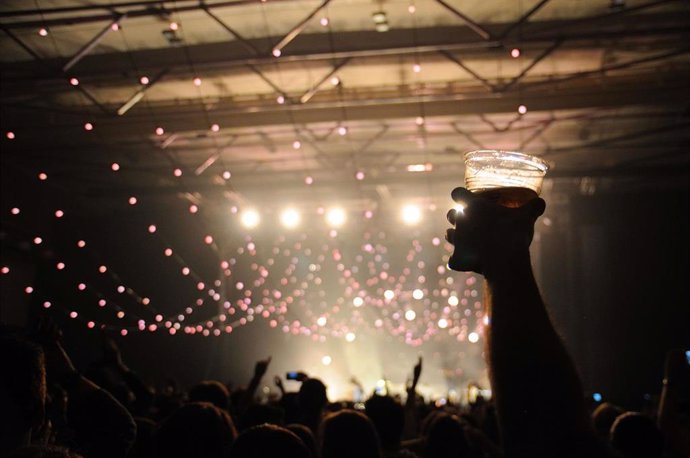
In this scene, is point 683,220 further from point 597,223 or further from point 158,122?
point 158,122

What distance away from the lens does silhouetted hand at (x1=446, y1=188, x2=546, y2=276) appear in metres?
1.27

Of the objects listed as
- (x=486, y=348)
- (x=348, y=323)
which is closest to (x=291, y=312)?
(x=348, y=323)

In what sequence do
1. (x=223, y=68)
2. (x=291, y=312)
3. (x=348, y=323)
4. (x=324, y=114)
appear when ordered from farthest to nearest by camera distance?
(x=348, y=323), (x=291, y=312), (x=324, y=114), (x=223, y=68)

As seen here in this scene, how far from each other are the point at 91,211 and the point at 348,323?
6.56 meters

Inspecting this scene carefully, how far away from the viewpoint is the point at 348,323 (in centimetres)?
1700

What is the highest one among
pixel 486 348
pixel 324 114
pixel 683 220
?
pixel 324 114

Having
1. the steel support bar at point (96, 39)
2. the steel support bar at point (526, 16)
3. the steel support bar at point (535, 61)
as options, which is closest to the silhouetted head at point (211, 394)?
the steel support bar at point (96, 39)

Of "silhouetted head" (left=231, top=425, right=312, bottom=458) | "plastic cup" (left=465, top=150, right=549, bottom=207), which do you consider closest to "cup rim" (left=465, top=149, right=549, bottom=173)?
"plastic cup" (left=465, top=150, right=549, bottom=207)

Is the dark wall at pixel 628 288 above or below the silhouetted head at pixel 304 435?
above

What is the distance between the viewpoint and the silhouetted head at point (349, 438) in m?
2.61

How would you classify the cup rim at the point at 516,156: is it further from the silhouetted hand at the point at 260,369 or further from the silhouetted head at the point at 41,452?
the silhouetted hand at the point at 260,369

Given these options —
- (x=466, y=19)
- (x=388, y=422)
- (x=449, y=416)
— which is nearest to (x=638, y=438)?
(x=449, y=416)

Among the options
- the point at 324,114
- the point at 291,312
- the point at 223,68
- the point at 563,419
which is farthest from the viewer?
the point at 291,312

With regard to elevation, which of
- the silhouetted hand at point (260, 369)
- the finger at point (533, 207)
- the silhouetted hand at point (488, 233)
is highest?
the finger at point (533, 207)
